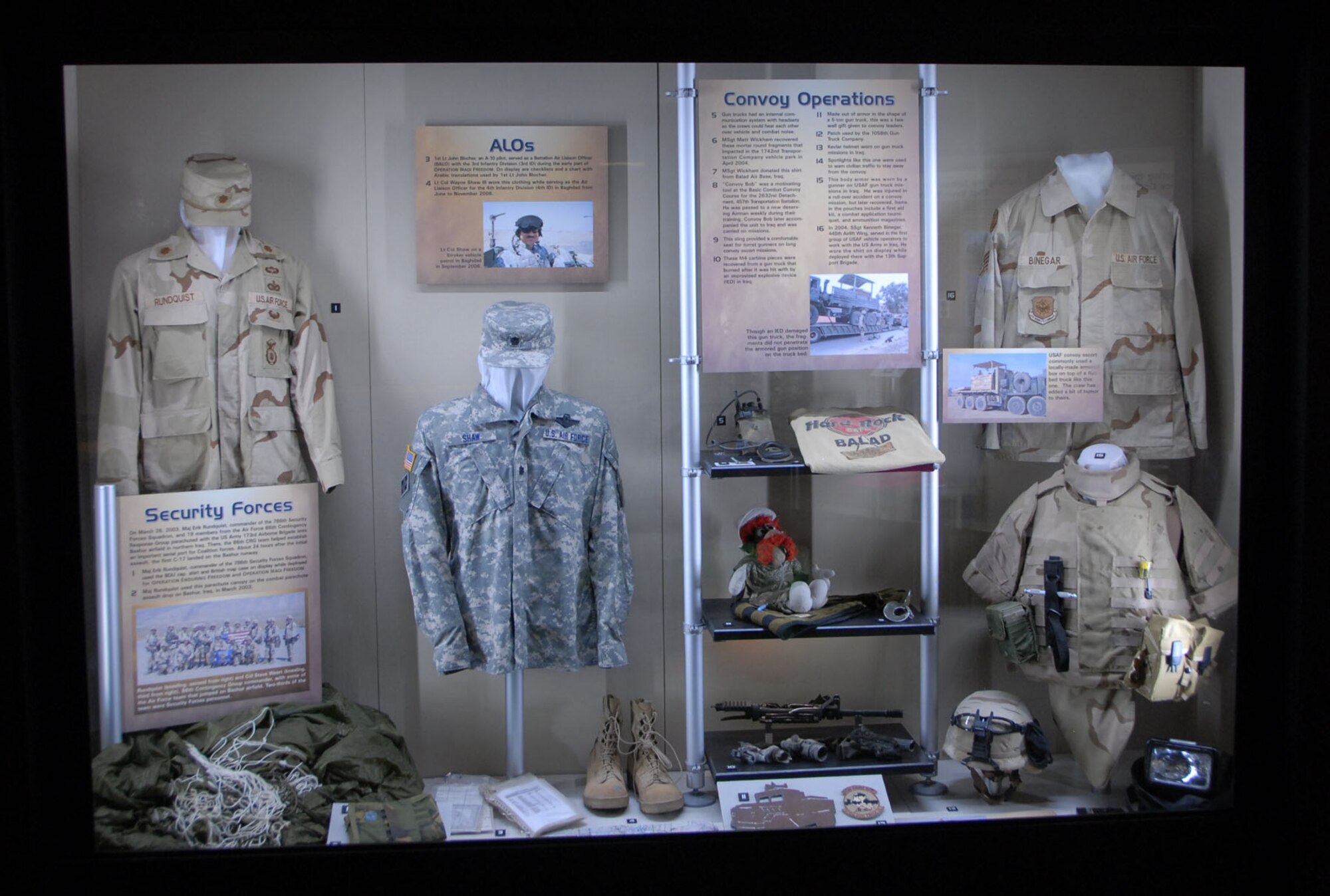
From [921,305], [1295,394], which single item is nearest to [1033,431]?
[921,305]

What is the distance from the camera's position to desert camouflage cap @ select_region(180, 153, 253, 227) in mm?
2748

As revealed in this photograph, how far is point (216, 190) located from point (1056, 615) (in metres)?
2.68

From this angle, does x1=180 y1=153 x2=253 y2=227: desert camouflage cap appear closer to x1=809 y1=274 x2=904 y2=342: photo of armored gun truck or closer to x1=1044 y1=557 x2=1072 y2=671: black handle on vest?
x1=809 y1=274 x2=904 y2=342: photo of armored gun truck

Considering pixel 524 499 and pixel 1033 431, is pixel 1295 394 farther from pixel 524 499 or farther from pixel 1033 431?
pixel 524 499

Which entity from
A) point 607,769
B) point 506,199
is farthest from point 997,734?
point 506,199

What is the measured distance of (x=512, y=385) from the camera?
9.69ft

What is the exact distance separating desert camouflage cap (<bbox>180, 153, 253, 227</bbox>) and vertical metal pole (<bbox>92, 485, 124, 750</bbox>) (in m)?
0.85

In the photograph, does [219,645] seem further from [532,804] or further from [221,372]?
[532,804]

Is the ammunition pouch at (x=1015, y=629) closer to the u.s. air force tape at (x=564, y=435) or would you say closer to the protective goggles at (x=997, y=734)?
the protective goggles at (x=997, y=734)

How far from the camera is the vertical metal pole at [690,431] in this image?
116 inches

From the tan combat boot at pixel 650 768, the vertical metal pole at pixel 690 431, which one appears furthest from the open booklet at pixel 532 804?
the vertical metal pole at pixel 690 431

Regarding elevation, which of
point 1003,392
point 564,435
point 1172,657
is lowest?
point 1172,657

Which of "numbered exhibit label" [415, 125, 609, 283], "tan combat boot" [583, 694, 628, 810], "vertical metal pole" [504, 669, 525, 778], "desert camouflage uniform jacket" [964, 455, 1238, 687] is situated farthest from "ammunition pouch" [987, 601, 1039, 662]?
"numbered exhibit label" [415, 125, 609, 283]

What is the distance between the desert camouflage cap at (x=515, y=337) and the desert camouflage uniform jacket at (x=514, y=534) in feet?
0.42
